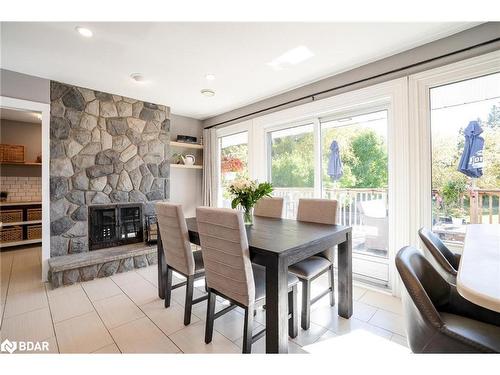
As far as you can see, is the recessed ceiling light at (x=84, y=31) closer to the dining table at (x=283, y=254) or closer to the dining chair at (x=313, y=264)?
the dining table at (x=283, y=254)

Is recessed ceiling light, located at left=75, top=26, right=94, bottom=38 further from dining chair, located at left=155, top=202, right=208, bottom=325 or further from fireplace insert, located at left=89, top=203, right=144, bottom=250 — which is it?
fireplace insert, located at left=89, top=203, right=144, bottom=250

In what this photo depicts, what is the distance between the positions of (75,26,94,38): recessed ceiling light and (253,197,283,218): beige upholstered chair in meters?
2.34

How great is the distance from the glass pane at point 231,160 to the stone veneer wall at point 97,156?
1045 millimetres

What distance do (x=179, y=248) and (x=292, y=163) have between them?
2186mm

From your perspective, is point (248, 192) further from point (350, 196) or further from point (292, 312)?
point (350, 196)

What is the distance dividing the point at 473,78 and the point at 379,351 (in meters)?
2.34

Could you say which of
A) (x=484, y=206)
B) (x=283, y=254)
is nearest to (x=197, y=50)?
(x=283, y=254)

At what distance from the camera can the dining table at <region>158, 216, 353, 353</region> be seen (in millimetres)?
1419

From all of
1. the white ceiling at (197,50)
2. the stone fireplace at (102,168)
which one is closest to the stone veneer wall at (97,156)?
the stone fireplace at (102,168)

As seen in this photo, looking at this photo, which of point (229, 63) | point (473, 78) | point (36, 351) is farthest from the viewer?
point (229, 63)

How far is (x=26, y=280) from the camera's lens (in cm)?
290

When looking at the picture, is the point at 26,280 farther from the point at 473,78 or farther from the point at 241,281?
the point at 473,78

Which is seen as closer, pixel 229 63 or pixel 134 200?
pixel 229 63
